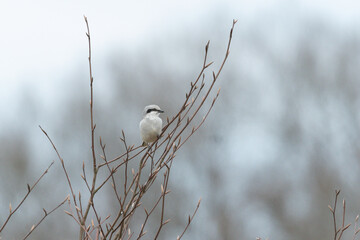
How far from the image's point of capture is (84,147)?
2897 cm

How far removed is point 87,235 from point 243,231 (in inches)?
969

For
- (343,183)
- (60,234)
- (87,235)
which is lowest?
(87,235)

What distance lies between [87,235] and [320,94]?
2416cm

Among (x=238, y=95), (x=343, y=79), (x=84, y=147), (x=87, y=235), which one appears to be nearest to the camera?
(x=87, y=235)

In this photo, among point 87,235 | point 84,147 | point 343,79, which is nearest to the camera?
point 87,235

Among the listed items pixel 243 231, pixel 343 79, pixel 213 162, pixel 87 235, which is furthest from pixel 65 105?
pixel 87 235

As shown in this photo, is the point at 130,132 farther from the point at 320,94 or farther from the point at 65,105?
the point at 320,94

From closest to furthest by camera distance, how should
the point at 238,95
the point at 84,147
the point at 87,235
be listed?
the point at 87,235 < the point at 238,95 < the point at 84,147

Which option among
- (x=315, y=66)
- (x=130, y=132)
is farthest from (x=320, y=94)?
(x=130, y=132)

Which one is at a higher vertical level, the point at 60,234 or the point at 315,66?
the point at 315,66

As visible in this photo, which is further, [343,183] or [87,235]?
[343,183]

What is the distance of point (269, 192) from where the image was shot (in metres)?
28.4

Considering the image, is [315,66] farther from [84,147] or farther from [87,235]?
[87,235]

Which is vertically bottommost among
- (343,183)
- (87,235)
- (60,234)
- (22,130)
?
(87,235)
